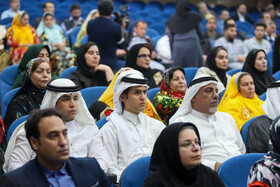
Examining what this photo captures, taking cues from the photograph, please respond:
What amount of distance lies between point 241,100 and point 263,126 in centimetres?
81

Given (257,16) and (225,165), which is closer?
(225,165)

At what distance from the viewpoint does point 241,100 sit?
14.9 feet

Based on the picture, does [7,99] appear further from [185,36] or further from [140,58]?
[185,36]

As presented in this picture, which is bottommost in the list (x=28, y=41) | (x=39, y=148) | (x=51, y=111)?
(x=39, y=148)

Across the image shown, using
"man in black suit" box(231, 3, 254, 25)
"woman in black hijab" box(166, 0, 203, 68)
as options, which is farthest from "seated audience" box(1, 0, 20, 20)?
"man in black suit" box(231, 3, 254, 25)

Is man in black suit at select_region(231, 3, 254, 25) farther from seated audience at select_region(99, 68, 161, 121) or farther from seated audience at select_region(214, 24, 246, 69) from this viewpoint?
seated audience at select_region(99, 68, 161, 121)

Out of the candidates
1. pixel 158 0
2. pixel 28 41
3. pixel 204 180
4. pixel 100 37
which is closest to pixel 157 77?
pixel 100 37

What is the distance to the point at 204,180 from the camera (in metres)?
2.58

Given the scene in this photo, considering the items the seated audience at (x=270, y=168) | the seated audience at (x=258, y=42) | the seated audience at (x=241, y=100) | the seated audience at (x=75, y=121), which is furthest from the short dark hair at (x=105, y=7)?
the seated audience at (x=270, y=168)

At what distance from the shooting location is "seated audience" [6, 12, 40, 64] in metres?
6.33

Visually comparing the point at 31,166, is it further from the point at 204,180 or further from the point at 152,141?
the point at 152,141

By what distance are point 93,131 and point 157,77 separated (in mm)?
2354

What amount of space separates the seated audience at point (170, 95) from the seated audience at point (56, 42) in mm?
2013

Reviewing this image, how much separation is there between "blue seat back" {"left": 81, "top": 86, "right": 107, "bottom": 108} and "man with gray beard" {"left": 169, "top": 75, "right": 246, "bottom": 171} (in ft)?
3.53
